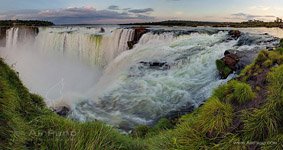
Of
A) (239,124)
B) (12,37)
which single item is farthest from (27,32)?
(239,124)

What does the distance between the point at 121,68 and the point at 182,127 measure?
1684 cm

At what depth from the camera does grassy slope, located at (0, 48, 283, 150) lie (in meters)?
5.50

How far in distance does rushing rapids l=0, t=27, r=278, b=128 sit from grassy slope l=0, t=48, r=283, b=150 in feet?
11.1

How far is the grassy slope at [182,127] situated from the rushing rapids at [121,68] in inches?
133

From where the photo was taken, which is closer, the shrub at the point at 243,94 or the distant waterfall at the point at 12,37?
A: the shrub at the point at 243,94

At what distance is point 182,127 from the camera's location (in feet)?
20.6

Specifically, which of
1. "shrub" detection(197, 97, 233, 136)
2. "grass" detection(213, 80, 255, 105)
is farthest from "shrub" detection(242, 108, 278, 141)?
"grass" detection(213, 80, 255, 105)

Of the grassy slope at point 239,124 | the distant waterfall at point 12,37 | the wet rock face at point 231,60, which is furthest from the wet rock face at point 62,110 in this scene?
the distant waterfall at point 12,37

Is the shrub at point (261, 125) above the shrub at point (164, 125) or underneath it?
above

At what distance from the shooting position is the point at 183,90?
16828 millimetres

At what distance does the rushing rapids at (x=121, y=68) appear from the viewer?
52.7 feet

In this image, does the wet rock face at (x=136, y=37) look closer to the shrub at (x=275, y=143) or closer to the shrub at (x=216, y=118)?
the shrub at (x=216, y=118)

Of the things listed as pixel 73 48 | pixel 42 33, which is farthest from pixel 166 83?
pixel 42 33

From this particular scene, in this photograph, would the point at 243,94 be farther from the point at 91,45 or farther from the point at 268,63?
the point at 91,45
